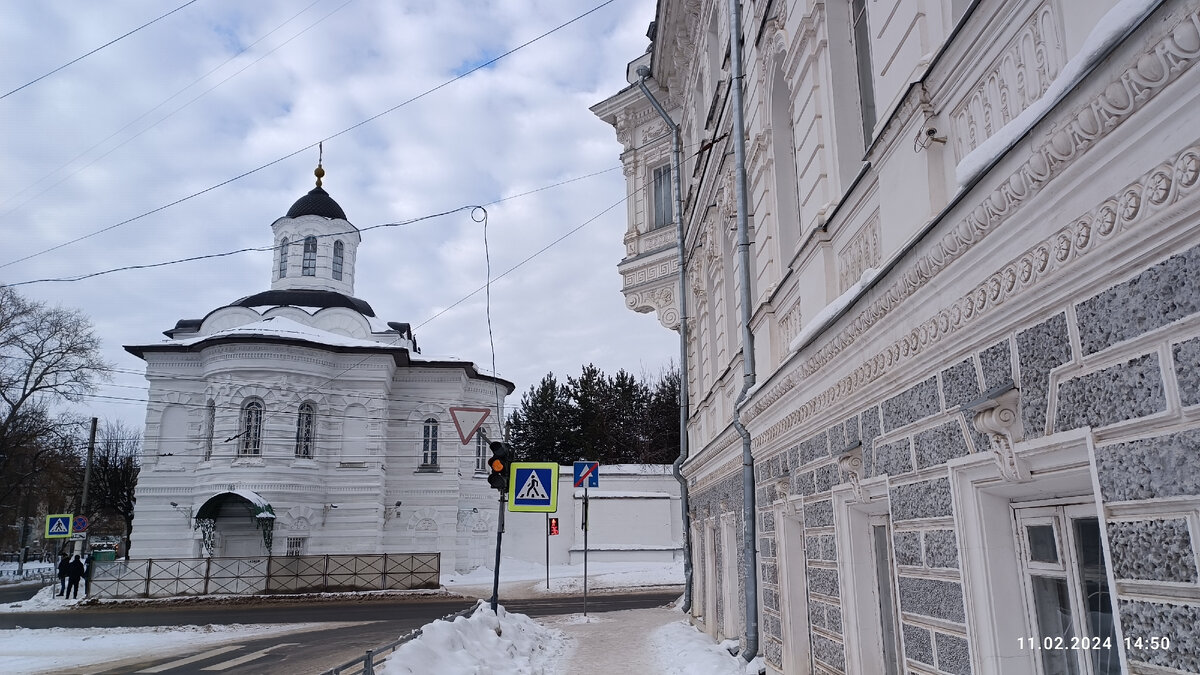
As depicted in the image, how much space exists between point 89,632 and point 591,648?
34.5 feet

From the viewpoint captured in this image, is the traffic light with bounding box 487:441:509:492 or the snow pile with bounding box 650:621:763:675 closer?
the snow pile with bounding box 650:621:763:675

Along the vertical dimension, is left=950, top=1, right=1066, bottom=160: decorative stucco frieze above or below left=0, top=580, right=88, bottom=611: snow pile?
above

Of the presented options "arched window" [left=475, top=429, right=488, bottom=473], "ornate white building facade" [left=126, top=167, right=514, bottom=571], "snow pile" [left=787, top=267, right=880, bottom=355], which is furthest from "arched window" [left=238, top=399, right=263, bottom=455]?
"snow pile" [left=787, top=267, right=880, bottom=355]

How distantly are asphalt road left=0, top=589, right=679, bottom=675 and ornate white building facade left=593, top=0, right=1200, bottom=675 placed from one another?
785 centimetres

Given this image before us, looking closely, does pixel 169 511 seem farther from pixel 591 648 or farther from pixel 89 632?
pixel 591 648

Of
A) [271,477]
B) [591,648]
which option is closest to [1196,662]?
[591,648]

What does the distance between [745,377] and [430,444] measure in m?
29.8

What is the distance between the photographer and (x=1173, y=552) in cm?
239

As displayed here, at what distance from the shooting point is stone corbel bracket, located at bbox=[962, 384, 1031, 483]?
3.29 m

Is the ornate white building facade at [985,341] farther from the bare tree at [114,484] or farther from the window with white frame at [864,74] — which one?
the bare tree at [114,484]

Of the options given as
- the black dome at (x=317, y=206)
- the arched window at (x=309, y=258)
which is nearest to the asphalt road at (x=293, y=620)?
the arched window at (x=309, y=258)

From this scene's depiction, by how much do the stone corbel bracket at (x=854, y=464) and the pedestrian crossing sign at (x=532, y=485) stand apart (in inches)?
317

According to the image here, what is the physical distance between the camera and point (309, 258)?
40594 millimetres

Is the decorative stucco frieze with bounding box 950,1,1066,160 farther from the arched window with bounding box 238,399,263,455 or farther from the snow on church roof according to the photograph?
the arched window with bounding box 238,399,263,455
